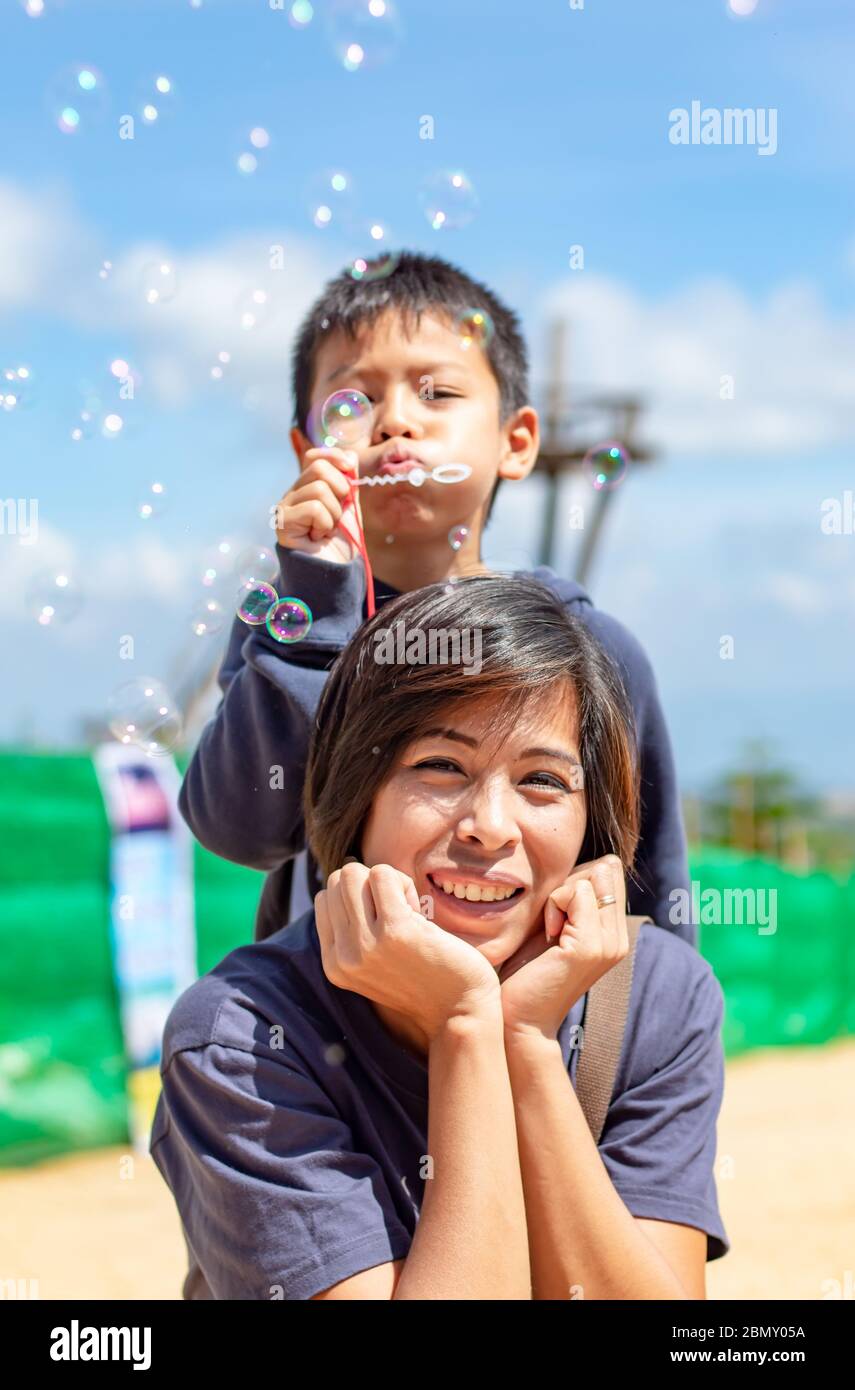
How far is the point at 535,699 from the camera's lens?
1.72 metres

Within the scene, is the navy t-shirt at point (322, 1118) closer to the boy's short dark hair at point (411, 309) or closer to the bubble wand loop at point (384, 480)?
the bubble wand loop at point (384, 480)

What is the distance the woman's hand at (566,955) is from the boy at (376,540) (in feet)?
0.49

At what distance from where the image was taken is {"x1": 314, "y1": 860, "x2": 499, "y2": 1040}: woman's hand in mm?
1533

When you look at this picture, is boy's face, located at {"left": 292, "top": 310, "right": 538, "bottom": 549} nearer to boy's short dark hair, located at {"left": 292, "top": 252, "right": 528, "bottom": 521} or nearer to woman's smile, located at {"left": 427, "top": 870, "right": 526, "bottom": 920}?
boy's short dark hair, located at {"left": 292, "top": 252, "right": 528, "bottom": 521}

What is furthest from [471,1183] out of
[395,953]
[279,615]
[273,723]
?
[279,615]

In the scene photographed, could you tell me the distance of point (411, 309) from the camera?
7.23 feet

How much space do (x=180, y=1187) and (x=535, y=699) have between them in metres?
0.76

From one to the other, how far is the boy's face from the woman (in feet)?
0.92

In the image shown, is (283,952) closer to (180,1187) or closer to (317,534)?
(180,1187)

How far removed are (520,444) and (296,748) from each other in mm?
732

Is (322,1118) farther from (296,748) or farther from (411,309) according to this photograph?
(411,309)

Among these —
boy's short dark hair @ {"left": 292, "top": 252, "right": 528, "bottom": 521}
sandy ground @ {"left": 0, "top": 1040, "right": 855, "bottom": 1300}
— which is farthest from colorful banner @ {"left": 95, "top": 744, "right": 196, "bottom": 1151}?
boy's short dark hair @ {"left": 292, "top": 252, "right": 528, "bottom": 521}

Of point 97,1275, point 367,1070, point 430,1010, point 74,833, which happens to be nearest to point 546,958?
point 430,1010
